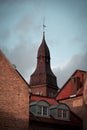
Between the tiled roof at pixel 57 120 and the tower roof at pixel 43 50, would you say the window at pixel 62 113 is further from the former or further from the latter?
the tower roof at pixel 43 50

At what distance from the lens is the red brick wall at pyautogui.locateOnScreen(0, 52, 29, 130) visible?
49531mm

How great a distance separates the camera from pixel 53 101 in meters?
65.2

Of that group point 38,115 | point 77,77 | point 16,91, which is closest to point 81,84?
point 77,77

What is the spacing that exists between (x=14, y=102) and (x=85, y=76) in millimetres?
14532

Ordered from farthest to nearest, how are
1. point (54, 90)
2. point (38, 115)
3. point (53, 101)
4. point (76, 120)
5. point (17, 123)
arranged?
point (54, 90) < point (53, 101) < point (76, 120) < point (38, 115) < point (17, 123)

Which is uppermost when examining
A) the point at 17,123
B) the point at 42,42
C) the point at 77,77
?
the point at 42,42

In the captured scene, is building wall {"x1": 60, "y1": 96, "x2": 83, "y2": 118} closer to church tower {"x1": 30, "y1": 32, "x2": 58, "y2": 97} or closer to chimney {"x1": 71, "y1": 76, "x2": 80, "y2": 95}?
chimney {"x1": 71, "y1": 76, "x2": 80, "y2": 95}

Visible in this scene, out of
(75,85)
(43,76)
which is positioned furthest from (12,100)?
(43,76)

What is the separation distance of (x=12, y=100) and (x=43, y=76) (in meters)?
82.0

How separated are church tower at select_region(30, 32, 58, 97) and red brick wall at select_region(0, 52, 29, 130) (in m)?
76.6

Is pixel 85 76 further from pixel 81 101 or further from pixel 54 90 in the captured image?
pixel 54 90

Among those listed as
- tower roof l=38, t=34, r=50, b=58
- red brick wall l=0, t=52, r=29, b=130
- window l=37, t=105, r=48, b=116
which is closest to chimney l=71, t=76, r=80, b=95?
window l=37, t=105, r=48, b=116

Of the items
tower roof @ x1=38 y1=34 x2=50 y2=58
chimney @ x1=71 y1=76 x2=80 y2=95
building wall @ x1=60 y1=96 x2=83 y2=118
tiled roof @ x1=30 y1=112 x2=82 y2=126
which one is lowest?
tiled roof @ x1=30 y1=112 x2=82 y2=126

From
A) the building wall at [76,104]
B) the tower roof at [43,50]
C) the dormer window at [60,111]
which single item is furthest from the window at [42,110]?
the tower roof at [43,50]
